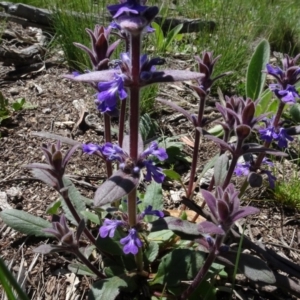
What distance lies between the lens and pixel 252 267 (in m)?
1.86

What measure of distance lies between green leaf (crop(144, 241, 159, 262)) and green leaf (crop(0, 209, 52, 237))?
0.60 meters

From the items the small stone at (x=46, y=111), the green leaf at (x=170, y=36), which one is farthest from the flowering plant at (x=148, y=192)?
the green leaf at (x=170, y=36)

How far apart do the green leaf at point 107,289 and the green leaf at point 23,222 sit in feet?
1.67

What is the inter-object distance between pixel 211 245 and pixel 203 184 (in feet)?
4.14

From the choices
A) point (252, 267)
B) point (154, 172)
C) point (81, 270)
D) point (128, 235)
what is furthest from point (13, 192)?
point (252, 267)

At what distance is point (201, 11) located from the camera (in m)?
5.35

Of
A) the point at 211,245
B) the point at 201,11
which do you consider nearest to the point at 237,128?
the point at 211,245

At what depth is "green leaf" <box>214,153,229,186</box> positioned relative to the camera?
2242mm

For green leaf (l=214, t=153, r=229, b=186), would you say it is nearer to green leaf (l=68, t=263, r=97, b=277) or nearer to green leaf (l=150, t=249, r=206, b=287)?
green leaf (l=150, t=249, r=206, b=287)

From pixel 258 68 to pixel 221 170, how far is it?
4.09ft

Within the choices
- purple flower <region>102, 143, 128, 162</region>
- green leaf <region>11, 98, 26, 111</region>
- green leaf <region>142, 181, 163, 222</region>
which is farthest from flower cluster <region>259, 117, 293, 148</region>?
green leaf <region>11, 98, 26, 111</region>

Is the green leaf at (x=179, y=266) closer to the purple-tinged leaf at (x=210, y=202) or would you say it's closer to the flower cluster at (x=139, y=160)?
the purple-tinged leaf at (x=210, y=202)

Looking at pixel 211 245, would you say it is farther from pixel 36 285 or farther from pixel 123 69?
pixel 36 285

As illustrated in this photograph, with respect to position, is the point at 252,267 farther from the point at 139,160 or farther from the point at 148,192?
the point at 148,192
